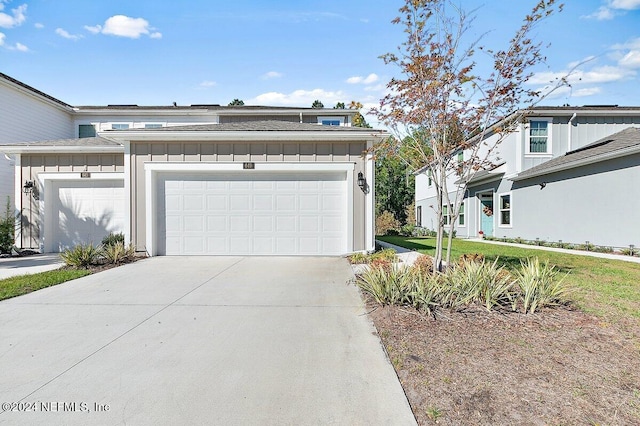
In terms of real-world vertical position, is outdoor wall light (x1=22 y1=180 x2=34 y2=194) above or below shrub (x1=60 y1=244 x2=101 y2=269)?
above

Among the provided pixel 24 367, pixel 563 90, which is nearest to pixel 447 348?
pixel 24 367

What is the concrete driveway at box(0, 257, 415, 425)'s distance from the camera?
2.46 m

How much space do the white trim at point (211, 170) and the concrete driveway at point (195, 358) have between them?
3.54 meters

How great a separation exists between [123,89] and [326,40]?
900 centimetres

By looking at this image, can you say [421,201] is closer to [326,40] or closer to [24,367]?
[326,40]

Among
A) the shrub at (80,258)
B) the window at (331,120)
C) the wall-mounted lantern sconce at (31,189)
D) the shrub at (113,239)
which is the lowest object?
the shrub at (80,258)

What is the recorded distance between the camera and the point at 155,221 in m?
9.59

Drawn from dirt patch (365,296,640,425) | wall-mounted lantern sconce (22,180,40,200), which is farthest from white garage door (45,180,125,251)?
dirt patch (365,296,640,425)

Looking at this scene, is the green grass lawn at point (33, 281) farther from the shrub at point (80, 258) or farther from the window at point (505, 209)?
the window at point (505, 209)

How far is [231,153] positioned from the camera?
9.59m

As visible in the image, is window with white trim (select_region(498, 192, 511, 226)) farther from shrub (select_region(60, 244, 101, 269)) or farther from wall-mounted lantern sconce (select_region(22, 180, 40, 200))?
wall-mounted lantern sconce (select_region(22, 180, 40, 200))

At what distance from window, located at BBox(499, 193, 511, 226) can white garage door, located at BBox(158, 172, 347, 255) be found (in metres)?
11.0

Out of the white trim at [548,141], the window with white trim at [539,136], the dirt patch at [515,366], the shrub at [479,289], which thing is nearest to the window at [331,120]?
the white trim at [548,141]

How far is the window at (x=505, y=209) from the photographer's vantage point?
16.3 m
